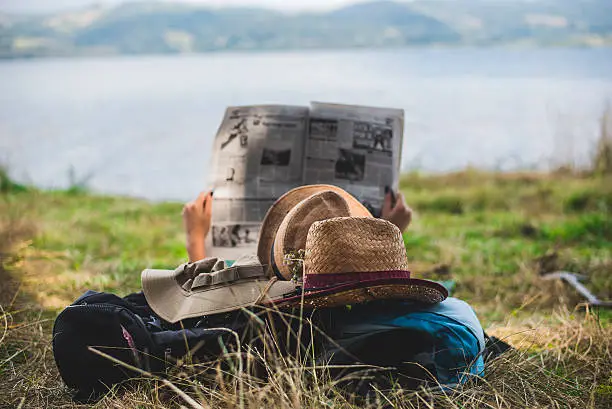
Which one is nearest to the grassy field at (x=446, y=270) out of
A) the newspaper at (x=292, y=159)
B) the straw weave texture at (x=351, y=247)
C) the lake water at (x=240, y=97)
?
the straw weave texture at (x=351, y=247)

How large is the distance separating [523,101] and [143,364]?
1130 cm

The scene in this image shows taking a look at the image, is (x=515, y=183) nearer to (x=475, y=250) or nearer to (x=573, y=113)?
(x=573, y=113)

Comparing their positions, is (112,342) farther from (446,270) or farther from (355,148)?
(446,270)

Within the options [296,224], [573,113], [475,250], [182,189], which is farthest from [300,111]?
[182,189]

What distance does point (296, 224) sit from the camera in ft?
6.94

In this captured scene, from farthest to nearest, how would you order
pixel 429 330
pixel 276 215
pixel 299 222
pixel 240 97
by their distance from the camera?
1. pixel 240 97
2. pixel 276 215
3. pixel 299 222
4. pixel 429 330

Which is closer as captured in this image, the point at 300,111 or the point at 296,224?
the point at 296,224

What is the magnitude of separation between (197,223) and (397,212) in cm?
91

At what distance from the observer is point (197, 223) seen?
324cm

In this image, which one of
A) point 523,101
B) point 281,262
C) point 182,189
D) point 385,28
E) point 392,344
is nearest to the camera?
point 392,344

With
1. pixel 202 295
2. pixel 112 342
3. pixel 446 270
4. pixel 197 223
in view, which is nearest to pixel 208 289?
pixel 202 295

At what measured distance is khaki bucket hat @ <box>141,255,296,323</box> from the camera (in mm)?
1927

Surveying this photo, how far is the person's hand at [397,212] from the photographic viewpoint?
3127mm

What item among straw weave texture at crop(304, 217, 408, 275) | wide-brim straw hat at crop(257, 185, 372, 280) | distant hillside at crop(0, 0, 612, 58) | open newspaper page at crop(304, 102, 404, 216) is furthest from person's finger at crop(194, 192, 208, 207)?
distant hillside at crop(0, 0, 612, 58)
